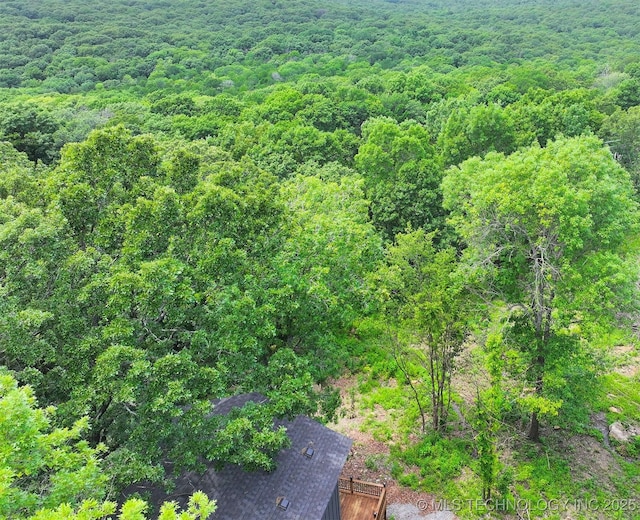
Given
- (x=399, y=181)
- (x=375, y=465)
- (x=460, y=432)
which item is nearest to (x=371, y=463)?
(x=375, y=465)

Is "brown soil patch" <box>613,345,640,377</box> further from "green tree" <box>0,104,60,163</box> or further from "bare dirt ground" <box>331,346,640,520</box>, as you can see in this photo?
"green tree" <box>0,104,60,163</box>

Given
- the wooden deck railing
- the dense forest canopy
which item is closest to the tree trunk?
the dense forest canopy

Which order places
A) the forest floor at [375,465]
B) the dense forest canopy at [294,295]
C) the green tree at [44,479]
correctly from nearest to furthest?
the green tree at [44,479] → the dense forest canopy at [294,295] → the forest floor at [375,465]

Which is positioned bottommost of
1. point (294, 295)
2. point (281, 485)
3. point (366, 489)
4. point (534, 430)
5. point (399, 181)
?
point (534, 430)

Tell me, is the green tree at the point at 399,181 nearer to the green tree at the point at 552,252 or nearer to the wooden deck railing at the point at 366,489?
the green tree at the point at 552,252

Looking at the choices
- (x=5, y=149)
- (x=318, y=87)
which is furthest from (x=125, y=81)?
(x=5, y=149)

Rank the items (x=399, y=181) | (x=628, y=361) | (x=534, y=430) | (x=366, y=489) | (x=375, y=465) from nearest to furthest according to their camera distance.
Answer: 1. (x=366, y=489)
2. (x=375, y=465)
3. (x=534, y=430)
4. (x=628, y=361)
5. (x=399, y=181)

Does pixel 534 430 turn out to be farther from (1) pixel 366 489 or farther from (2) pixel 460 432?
(1) pixel 366 489

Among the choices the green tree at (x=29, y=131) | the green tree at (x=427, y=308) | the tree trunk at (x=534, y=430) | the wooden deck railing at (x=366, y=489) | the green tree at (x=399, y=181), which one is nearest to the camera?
the wooden deck railing at (x=366, y=489)

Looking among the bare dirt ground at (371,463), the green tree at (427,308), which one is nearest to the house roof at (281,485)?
the bare dirt ground at (371,463)
